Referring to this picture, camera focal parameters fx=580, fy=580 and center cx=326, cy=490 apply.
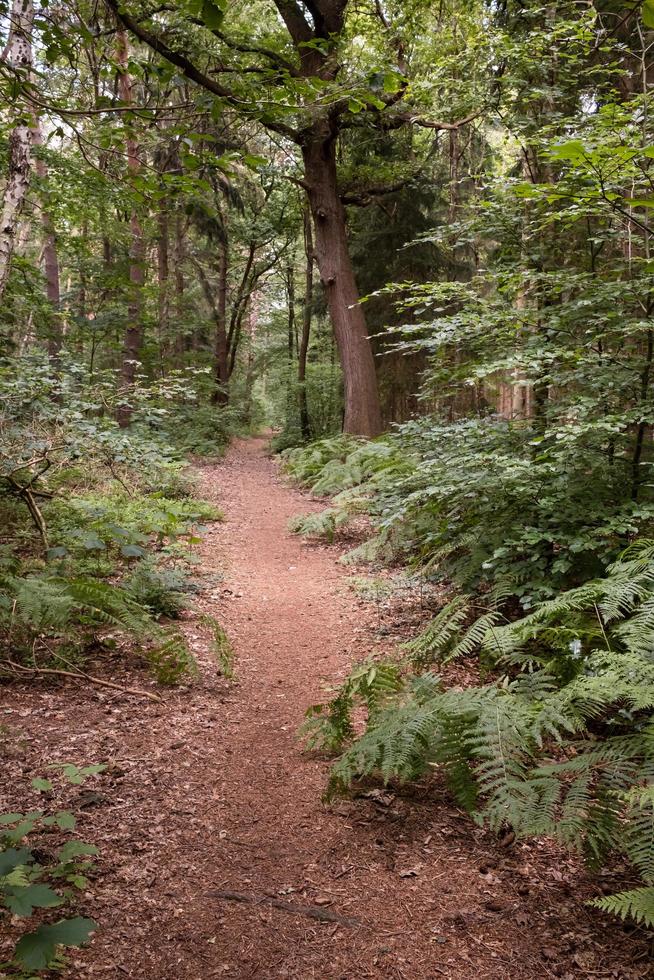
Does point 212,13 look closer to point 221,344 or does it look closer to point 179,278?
point 179,278

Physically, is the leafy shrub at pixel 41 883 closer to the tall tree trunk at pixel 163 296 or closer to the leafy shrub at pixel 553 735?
the leafy shrub at pixel 553 735

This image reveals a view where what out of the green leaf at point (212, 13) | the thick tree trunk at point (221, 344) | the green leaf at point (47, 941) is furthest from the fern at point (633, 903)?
the thick tree trunk at point (221, 344)

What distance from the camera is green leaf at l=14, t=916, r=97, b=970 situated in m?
1.60

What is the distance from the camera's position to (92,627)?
459 cm

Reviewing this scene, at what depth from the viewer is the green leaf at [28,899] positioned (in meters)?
1.71

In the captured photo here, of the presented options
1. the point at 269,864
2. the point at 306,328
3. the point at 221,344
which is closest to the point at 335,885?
the point at 269,864

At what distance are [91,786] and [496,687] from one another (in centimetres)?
222

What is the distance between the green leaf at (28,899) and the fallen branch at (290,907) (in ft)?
2.71

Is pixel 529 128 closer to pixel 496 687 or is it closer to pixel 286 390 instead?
pixel 496 687

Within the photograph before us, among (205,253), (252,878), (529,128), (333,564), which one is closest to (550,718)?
(252,878)

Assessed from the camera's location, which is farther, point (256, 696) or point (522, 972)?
point (256, 696)

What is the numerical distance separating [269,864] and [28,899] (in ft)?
3.78

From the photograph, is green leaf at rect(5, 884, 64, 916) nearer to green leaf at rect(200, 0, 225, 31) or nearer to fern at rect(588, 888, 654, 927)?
fern at rect(588, 888, 654, 927)

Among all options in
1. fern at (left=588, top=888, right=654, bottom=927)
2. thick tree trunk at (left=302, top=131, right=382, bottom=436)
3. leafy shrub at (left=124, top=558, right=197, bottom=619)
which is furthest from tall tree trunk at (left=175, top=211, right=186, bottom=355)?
fern at (left=588, top=888, right=654, bottom=927)
